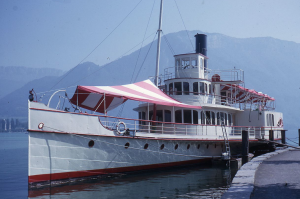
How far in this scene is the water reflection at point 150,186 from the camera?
40.4 feet

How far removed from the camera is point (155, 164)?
17.0 metres

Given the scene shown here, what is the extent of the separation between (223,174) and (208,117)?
5.07 metres

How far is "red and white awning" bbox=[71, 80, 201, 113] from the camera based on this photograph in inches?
615

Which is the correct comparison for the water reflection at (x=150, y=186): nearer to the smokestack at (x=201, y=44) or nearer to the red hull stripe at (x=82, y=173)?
the red hull stripe at (x=82, y=173)

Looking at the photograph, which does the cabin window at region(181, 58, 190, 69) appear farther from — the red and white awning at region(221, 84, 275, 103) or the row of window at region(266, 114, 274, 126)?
the row of window at region(266, 114, 274, 126)

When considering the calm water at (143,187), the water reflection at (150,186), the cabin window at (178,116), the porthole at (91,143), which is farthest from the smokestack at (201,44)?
the porthole at (91,143)

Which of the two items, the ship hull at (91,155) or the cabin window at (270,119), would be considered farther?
the cabin window at (270,119)

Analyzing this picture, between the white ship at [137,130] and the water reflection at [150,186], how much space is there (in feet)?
1.87

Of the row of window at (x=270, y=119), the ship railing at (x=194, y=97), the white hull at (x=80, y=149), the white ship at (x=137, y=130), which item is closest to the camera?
the white hull at (x=80, y=149)

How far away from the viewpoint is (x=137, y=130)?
16.8 meters

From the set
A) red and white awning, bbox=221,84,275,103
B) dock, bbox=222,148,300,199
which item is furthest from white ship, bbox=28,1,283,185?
dock, bbox=222,148,300,199

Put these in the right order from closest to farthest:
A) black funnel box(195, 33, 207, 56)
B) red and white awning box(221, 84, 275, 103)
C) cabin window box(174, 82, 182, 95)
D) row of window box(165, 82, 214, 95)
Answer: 1. row of window box(165, 82, 214, 95)
2. cabin window box(174, 82, 182, 95)
3. red and white awning box(221, 84, 275, 103)
4. black funnel box(195, 33, 207, 56)

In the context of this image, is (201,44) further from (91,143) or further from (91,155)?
(91,155)

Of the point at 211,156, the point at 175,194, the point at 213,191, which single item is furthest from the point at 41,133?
→ the point at 211,156
